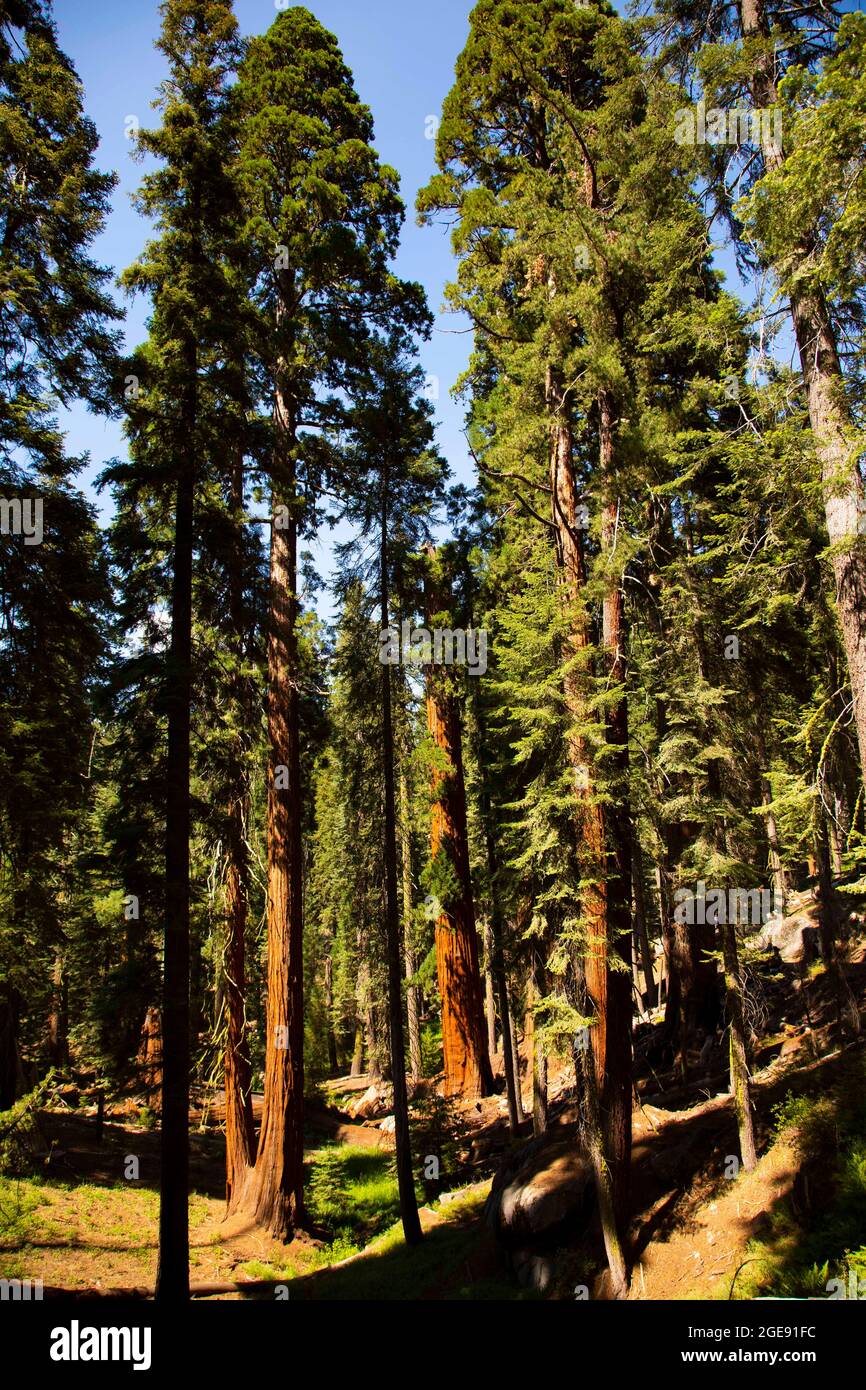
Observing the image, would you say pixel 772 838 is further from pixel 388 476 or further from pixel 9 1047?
pixel 9 1047

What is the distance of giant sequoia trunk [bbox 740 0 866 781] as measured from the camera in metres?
7.08

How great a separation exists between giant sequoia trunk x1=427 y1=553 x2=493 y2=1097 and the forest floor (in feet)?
3.18

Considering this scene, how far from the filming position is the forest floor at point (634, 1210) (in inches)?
295

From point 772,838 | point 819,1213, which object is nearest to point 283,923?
point 819,1213

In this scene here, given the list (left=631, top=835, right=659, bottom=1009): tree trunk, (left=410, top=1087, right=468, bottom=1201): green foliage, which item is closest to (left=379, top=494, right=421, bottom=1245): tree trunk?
(left=410, top=1087, right=468, bottom=1201): green foliage

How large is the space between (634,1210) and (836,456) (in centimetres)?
985

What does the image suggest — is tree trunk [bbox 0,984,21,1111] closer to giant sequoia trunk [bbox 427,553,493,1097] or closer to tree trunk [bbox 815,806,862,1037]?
giant sequoia trunk [bbox 427,553,493,1097]

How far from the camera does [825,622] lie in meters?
9.76

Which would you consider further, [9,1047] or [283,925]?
[283,925]

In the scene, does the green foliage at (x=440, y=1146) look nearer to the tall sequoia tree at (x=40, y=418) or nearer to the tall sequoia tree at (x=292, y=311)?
the tall sequoia tree at (x=292, y=311)

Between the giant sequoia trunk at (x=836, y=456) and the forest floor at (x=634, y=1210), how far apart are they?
197 inches

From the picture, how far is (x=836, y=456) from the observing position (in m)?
7.17
